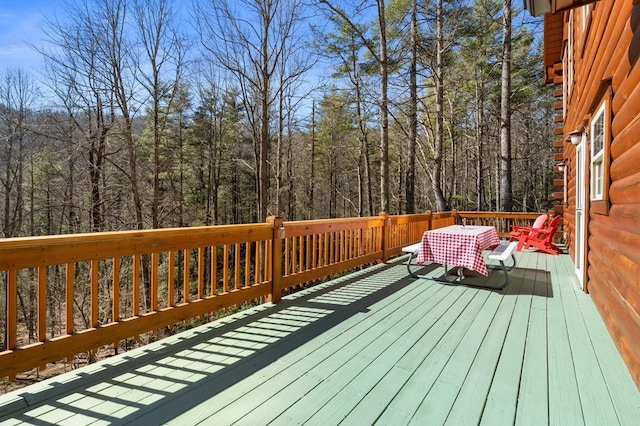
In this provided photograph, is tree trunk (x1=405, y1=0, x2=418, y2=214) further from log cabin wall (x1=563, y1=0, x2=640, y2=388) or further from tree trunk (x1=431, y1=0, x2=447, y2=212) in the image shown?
log cabin wall (x1=563, y1=0, x2=640, y2=388)

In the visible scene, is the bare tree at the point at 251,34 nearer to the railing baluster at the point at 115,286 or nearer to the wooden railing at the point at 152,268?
the wooden railing at the point at 152,268

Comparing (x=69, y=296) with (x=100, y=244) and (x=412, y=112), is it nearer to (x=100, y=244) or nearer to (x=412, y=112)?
(x=100, y=244)

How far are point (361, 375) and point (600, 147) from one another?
326 centimetres

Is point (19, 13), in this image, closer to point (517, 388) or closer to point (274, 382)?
point (274, 382)

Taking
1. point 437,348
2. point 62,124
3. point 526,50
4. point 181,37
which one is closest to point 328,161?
point 526,50

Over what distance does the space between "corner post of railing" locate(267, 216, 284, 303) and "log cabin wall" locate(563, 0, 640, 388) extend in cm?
283

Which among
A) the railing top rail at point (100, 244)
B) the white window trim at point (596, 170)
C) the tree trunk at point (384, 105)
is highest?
the tree trunk at point (384, 105)

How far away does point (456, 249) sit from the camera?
429 centimetres

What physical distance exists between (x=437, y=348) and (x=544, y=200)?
936 inches

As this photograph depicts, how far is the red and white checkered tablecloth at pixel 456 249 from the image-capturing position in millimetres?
4117

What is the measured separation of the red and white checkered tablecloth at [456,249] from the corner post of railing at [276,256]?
199cm

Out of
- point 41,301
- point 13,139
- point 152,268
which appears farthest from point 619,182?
point 13,139

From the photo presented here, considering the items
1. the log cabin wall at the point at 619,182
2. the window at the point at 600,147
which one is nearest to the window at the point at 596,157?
the window at the point at 600,147

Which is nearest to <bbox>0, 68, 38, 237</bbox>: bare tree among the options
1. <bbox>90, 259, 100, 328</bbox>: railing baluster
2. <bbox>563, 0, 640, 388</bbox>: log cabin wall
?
<bbox>90, 259, 100, 328</bbox>: railing baluster
